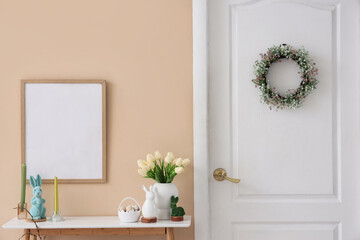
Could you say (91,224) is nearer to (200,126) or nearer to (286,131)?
(200,126)

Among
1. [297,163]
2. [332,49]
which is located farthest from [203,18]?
[297,163]

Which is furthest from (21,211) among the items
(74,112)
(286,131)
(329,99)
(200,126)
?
(329,99)

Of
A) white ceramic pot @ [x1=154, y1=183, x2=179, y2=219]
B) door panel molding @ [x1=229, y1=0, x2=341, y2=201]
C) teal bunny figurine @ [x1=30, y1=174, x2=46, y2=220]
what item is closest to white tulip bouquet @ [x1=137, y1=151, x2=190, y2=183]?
white ceramic pot @ [x1=154, y1=183, x2=179, y2=219]

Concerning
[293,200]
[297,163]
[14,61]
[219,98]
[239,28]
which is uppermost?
[239,28]

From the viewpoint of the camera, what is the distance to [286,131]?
97.0 inches

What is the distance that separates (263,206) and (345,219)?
443 mm

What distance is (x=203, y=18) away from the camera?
2.44 m

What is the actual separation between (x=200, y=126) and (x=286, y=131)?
18.3 inches

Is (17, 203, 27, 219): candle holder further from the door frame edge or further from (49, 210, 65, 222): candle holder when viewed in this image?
the door frame edge

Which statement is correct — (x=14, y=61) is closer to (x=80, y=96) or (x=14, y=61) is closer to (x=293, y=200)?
(x=80, y=96)

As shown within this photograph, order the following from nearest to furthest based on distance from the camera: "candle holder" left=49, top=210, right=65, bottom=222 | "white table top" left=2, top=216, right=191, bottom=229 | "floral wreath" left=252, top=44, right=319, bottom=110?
"white table top" left=2, top=216, right=191, bottom=229 → "candle holder" left=49, top=210, right=65, bottom=222 → "floral wreath" left=252, top=44, right=319, bottom=110

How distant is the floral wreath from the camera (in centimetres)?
240

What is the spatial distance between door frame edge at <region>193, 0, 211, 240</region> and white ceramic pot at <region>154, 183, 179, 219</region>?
7.9 inches

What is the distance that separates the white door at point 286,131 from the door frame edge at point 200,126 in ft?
0.21
